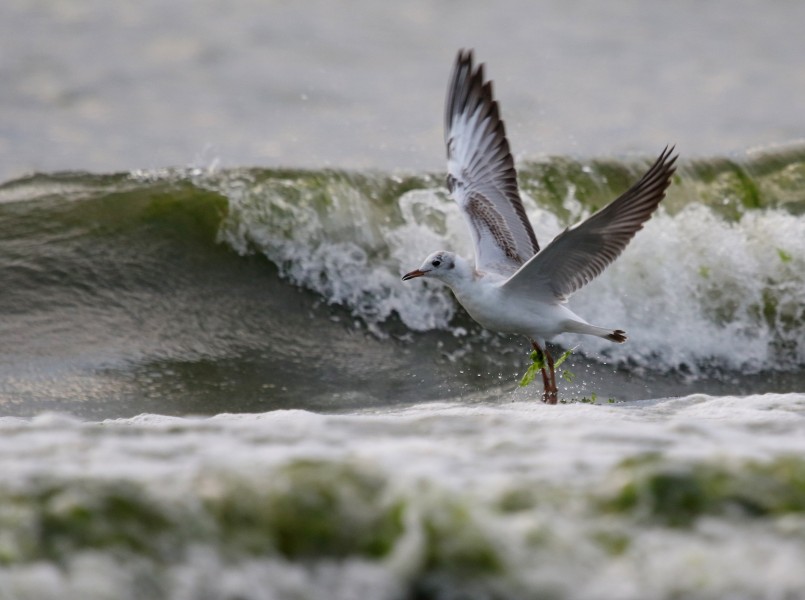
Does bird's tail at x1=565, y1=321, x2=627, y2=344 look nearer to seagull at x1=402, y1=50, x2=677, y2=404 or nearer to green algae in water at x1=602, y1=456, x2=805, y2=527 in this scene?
seagull at x1=402, y1=50, x2=677, y2=404

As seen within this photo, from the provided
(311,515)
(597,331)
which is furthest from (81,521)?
(597,331)

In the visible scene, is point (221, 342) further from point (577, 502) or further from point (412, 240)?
point (577, 502)

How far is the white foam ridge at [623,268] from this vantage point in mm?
8469

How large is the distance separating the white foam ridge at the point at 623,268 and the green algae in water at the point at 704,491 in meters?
4.36

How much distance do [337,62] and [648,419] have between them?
28.6 feet

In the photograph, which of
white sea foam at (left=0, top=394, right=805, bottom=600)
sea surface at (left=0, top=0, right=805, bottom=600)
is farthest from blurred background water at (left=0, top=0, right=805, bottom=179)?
white sea foam at (left=0, top=394, right=805, bottom=600)

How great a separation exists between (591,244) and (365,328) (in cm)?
282

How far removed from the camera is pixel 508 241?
6.73 metres

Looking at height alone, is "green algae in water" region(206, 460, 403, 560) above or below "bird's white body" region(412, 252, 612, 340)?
below

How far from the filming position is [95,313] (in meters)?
8.25

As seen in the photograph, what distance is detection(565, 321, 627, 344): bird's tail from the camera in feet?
20.0

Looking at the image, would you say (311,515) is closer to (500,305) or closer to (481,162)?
(500,305)

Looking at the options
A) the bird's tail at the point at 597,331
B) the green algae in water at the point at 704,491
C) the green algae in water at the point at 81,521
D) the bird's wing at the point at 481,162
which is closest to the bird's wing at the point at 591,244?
the bird's tail at the point at 597,331

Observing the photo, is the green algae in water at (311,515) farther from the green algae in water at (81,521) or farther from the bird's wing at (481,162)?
the bird's wing at (481,162)
